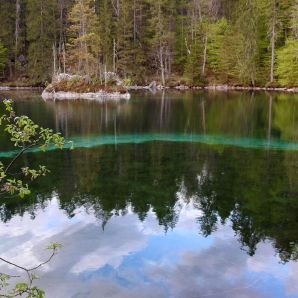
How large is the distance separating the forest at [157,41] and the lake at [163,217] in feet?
138

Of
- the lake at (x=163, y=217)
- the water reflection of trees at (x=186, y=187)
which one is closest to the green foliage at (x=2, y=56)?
the lake at (x=163, y=217)

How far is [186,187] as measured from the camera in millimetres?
17656

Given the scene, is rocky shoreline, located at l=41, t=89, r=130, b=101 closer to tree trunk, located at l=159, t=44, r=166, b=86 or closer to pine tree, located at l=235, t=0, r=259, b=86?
tree trunk, located at l=159, t=44, r=166, b=86

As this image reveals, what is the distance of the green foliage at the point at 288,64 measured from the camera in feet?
210

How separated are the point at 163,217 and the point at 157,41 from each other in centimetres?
6396

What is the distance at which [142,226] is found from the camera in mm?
13844

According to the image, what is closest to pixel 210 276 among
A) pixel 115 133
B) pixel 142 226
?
pixel 142 226

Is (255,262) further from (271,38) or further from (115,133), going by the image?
(271,38)

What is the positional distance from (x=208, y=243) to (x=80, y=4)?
56759mm

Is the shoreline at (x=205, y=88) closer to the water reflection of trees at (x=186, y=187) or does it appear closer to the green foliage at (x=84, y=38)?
the green foliage at (x=84, y=38)

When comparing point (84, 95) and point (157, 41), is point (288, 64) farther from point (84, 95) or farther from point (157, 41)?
point (84, 95)

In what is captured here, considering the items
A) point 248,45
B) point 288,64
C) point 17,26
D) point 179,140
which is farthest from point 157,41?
point 179,140

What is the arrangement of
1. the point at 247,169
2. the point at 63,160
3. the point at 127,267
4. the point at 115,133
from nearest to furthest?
the point at 127,267
the point at 247,169
the point at 63,160
the point at 115,133

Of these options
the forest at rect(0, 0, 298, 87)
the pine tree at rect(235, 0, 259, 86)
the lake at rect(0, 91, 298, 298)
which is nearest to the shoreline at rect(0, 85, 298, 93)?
the forest at rect(0, 0, 298, 87)
